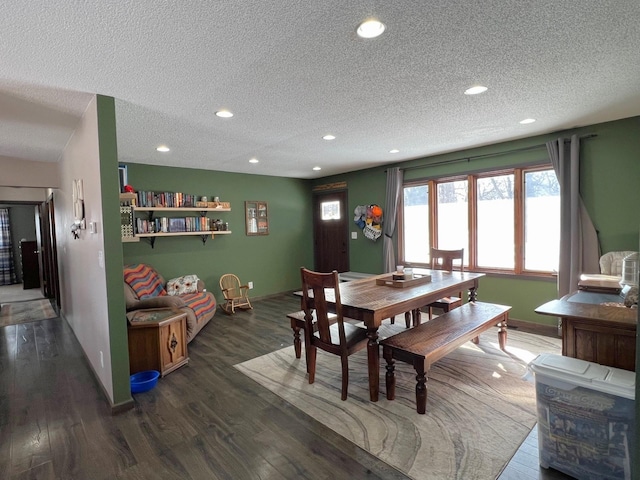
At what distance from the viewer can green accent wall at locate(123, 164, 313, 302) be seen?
204 inches

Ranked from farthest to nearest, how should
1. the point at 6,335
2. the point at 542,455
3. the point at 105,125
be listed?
1. the point at 6,335
2. the point at 105,125
3. the point at 542,455

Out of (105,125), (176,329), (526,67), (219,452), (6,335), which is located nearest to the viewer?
(219,452)

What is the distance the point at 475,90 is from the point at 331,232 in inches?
178

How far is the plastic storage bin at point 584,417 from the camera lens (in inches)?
63.7

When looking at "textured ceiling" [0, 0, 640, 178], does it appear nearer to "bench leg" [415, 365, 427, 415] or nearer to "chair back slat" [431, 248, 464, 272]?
"chair back slat" [431, 248, 464, 272]

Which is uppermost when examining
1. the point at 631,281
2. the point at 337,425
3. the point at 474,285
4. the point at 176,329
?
the point at 631,281

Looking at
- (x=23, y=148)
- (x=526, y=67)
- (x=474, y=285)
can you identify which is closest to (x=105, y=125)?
(x=23, y=148)

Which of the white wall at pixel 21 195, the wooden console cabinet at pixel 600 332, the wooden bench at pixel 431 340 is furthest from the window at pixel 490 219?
the white wall at pixel 21 195

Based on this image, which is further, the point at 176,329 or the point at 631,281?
the point at 176,329

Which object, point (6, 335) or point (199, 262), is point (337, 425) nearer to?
point (199, 262)

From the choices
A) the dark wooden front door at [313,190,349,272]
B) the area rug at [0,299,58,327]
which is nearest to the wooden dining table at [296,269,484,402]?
the dark wooden front door at [313,190,349,272]

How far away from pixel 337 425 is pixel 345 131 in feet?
9.40

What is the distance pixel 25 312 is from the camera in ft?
19.2

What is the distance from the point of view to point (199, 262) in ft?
18.5
